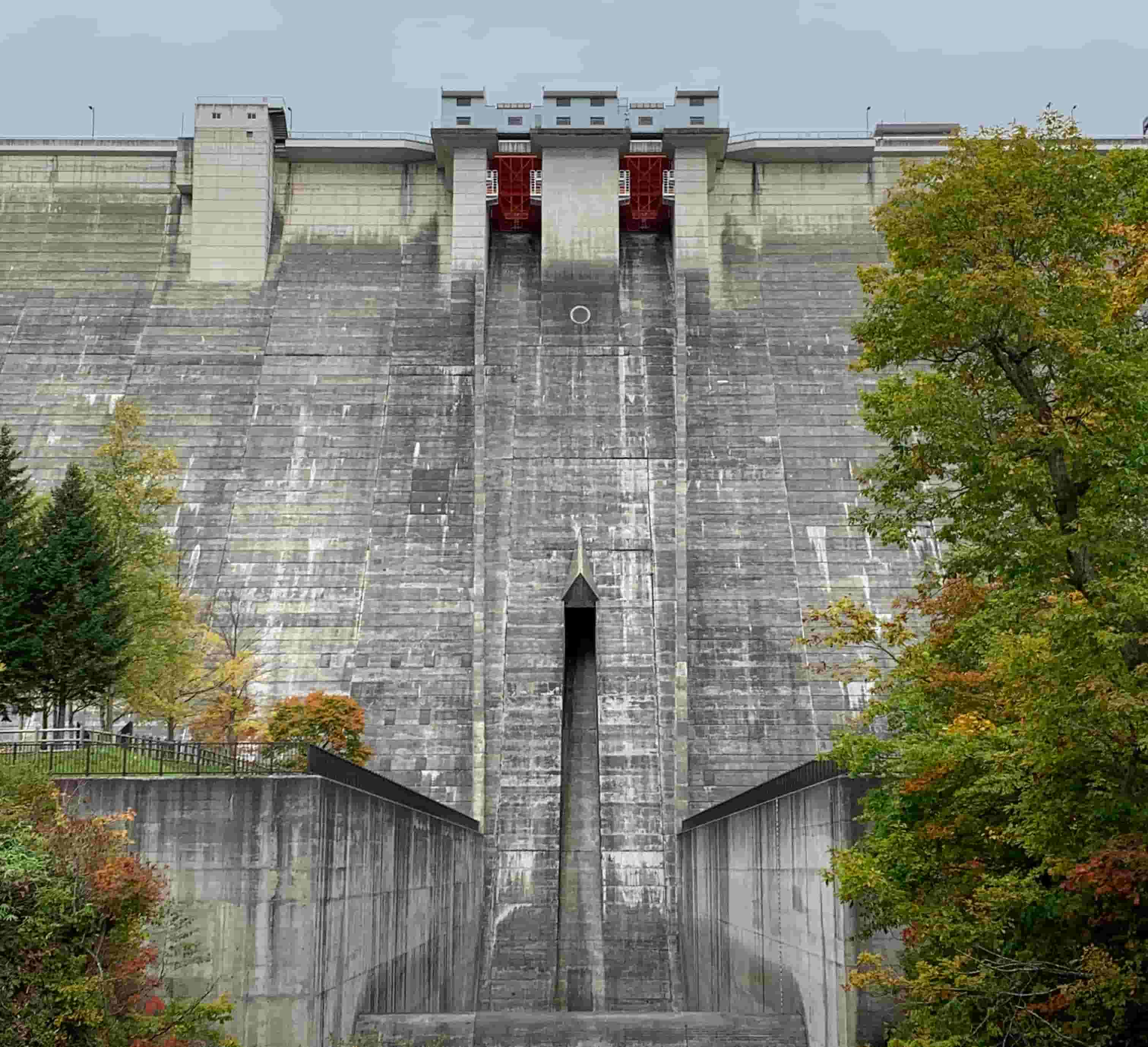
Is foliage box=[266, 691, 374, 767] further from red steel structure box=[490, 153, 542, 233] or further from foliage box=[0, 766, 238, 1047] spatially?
red steel structure box=[490, 153, 542, 233]

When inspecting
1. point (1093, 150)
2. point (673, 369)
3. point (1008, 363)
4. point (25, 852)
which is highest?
point (673, 369)

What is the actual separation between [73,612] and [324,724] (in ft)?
41.1

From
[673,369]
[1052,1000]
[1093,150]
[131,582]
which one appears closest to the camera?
[1052,1000]

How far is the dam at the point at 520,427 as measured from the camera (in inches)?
1790

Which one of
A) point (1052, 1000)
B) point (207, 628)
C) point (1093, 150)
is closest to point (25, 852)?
point (1052, 1000)

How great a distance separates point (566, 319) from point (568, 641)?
52.4ft

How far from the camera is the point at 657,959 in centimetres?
4072

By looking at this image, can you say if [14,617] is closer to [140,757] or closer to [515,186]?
[140,757]

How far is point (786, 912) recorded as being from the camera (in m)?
24.3

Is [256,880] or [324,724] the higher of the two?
[324,724]

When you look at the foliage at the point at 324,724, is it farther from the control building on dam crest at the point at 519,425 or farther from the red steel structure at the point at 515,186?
the red steel structure at the point at 515,186

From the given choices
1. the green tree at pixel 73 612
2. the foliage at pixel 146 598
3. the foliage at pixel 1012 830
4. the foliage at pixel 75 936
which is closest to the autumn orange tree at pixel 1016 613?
the foliage at pixel 1012 830

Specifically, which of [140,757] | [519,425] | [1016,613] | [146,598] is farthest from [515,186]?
[1016,613]

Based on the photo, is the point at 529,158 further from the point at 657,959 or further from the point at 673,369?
the point at 657,959
